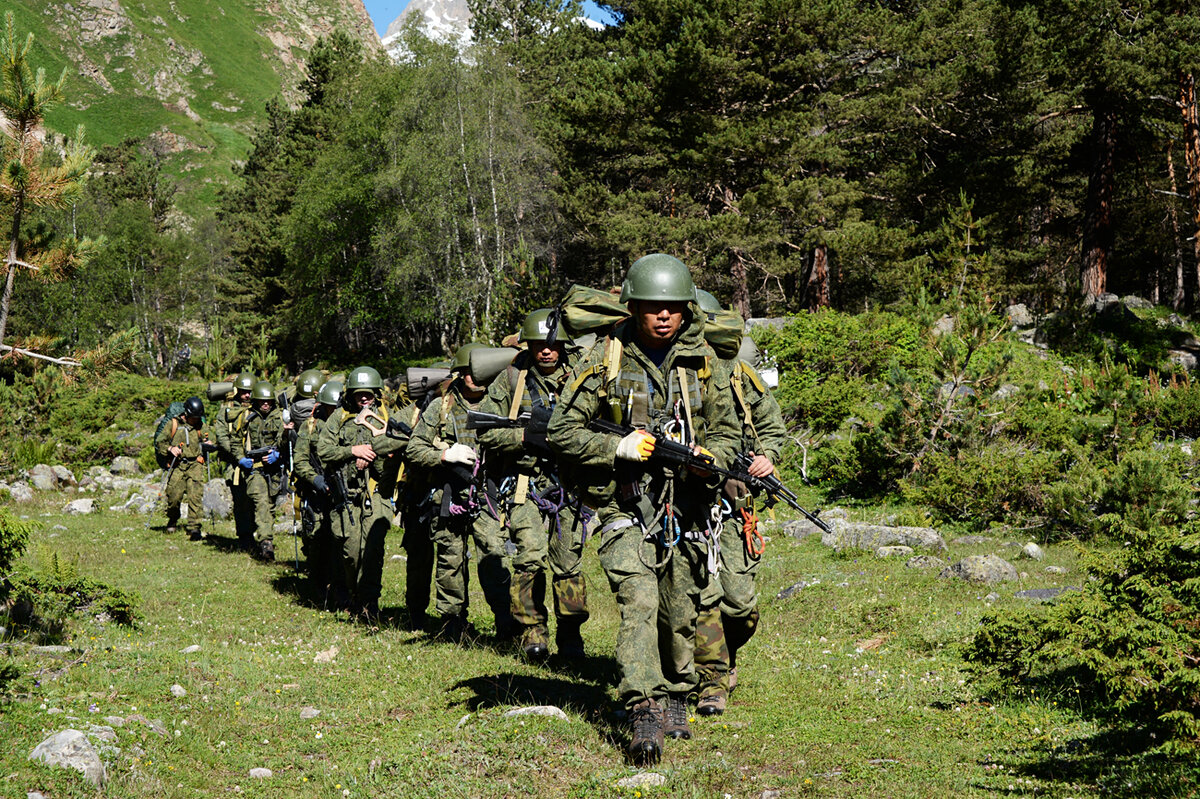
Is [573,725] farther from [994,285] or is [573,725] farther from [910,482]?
[994,285]

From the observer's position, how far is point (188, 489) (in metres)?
17.6

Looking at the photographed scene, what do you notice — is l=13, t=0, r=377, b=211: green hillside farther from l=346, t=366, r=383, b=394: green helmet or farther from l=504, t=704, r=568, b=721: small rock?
l=504, t=704, r=568, b=721: small rock

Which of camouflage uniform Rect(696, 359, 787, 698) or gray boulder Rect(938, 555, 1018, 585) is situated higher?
camouflage uniform Rect(696, 359, 787, 698)

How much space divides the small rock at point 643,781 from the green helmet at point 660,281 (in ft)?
8.05

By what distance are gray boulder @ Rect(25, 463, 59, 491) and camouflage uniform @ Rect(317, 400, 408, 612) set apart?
16280mm

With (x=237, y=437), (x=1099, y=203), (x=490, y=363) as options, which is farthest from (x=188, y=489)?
(x=1099, y=203)

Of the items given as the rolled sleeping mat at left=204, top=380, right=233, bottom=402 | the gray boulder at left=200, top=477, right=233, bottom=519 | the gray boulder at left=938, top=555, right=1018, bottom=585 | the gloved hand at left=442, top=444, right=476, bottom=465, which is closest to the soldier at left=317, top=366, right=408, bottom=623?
the gloved hand at left=442, top=444, right=476, bottom=465

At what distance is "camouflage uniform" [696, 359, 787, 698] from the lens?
243 inches

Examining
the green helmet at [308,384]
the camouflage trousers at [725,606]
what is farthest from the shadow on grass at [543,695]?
the green helmet at [308,384]

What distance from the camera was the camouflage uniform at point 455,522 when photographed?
851cm

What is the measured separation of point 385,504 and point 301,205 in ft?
140

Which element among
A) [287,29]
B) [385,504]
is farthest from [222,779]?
[287,29]

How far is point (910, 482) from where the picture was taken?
14.1m

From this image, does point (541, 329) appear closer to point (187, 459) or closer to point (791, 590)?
point (791, 590)
